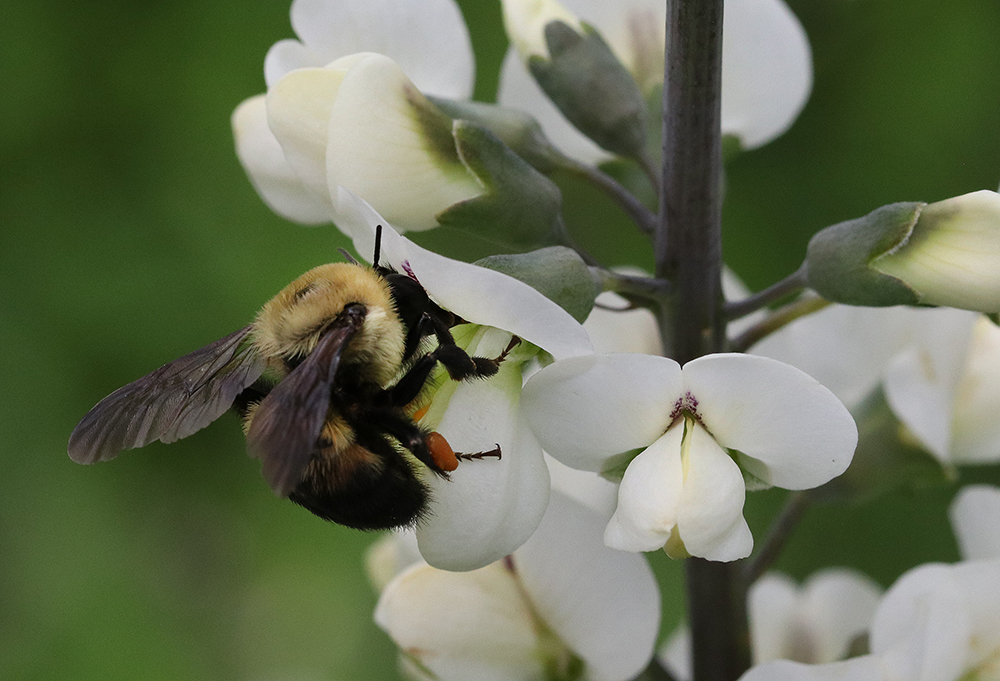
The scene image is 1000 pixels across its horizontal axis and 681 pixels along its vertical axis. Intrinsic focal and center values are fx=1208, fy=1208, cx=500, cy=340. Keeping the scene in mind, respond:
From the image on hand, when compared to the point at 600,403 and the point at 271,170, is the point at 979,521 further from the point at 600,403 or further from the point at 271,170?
the point at 271,170

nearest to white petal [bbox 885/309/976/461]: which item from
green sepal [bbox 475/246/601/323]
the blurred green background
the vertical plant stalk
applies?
the vertical plant stalk

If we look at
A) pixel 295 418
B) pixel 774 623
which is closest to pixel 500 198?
pixel 295 418

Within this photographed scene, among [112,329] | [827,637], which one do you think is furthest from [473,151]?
[112,329]

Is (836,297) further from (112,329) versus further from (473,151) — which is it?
(112,329)

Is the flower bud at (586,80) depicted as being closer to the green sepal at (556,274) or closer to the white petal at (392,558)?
the green sepal at (556,274)

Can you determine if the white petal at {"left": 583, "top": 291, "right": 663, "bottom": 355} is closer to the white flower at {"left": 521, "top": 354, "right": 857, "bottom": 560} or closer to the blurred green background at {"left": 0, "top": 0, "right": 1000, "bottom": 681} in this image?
the white flower at {"left": 521, "top": 354, "right": 857, "bottom": 560}
